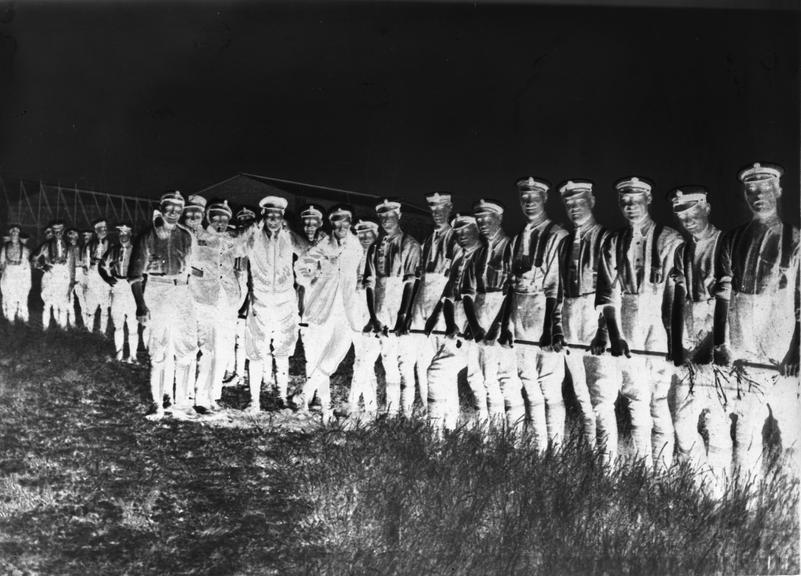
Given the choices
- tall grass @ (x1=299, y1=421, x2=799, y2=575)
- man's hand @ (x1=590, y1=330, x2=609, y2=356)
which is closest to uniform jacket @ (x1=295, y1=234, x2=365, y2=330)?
tall grass @ (x1=299, y1=421, x2=799, y2=575)

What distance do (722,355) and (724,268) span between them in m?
0.56

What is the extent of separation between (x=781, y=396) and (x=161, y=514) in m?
4.16

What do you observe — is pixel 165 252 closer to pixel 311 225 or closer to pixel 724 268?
pixel 311 225

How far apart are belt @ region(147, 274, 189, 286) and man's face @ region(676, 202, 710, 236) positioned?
3.42 meters

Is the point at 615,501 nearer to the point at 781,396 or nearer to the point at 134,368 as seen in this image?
the point at 781,396

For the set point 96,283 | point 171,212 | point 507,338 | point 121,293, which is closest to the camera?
point 507,338

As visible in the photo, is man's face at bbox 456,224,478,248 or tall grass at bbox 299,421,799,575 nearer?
tall grass at bbox 299,421,799,575

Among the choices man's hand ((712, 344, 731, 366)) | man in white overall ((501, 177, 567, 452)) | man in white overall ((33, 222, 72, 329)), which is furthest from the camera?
man in white overall ((33, 222, 72, 329))

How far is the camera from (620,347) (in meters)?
3.91

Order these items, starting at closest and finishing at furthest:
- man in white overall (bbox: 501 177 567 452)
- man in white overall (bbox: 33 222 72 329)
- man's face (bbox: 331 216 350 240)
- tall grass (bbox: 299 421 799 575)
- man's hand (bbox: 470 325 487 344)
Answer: tall grass (bbox: 299 421 799 575) < man in white overall (bbox: 501 177 567 452) < man's hand (bbox: 470 325 487 344) < man's face (bbox: 331 216 350 240) < man in white overall (bbox: 33 222 72 329)

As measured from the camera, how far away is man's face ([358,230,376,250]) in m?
4.22

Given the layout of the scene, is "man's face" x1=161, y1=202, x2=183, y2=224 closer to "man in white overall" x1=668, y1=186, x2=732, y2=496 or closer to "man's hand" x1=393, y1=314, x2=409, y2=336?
"man's hand" x1=393, y1=314, x2=409, y2=336

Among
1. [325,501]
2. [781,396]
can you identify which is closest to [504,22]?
[781,396]

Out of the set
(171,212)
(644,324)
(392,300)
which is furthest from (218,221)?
(644,324)
